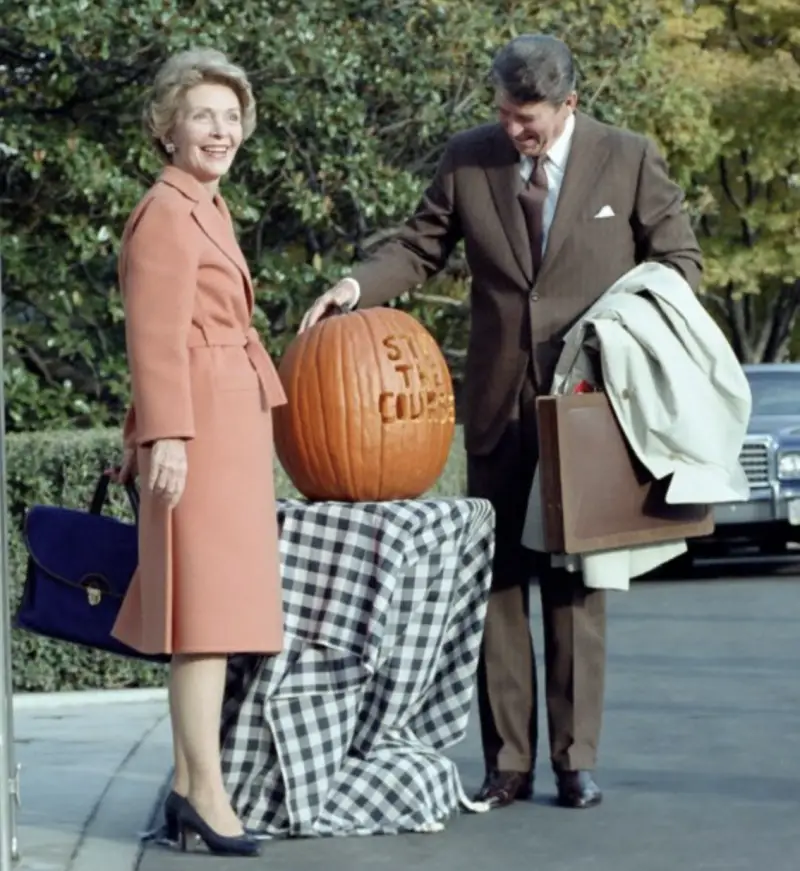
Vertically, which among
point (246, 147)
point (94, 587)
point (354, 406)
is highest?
point (246, 147)

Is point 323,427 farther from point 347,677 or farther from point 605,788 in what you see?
point 605,788

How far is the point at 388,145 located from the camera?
1709 cm

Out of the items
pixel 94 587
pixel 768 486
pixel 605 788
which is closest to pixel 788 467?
pixel 768 486

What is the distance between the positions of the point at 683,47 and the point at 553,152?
2714cm

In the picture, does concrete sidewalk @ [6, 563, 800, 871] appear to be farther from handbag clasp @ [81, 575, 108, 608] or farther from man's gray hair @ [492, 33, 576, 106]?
man's gray hair @ [492, 33, 576, 106]

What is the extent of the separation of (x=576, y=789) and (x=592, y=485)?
90cm

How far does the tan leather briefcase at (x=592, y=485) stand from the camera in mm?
6727

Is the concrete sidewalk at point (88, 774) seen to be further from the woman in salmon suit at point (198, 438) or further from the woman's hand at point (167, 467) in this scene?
the woman's hand at point (167, 467)

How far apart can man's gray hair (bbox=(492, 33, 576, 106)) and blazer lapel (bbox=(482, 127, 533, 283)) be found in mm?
315

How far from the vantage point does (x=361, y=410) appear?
688 centimetres

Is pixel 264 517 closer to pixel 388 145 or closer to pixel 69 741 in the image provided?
pixel 69 741

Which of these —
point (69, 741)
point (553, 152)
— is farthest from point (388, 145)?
point (553, 152)

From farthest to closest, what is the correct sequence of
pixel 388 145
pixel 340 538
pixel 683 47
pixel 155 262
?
pixel 683 47 → pixel 388 145 → pixel 340 538 → pixel 155 262

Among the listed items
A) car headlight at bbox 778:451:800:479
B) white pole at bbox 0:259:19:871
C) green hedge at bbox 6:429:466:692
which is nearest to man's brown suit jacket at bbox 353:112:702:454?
white pole at bbox 0:259:19:871
